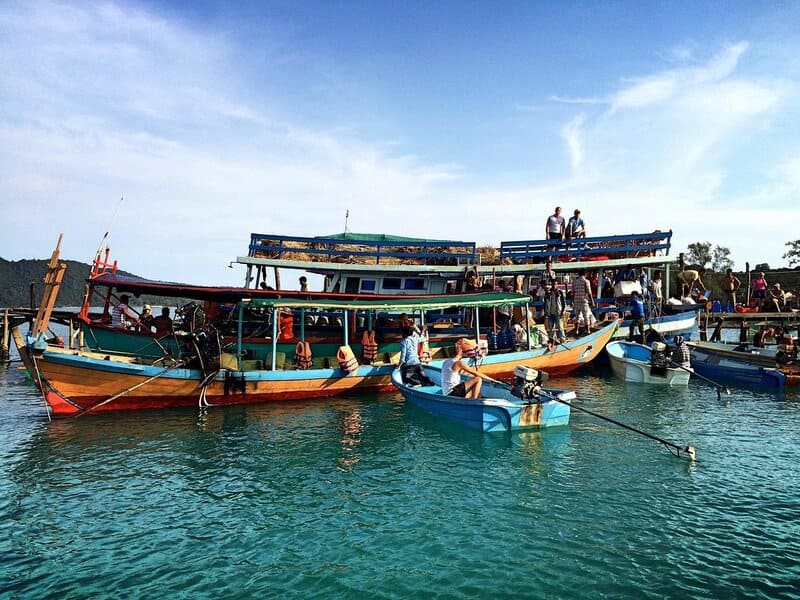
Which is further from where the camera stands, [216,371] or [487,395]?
[216,371]

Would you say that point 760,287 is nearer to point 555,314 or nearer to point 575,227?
point 575,227

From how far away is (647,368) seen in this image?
18.9 meters

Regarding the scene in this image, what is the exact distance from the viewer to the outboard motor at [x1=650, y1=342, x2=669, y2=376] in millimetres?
18625

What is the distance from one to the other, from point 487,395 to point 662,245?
14118mm

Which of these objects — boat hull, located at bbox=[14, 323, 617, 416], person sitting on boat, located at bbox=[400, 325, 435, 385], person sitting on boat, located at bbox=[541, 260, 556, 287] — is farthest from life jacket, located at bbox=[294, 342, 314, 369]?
person sitting on boat, located at bbox=[541, 260, 556, 287]

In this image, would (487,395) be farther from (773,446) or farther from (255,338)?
(255,338)

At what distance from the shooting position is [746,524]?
7.20 meters

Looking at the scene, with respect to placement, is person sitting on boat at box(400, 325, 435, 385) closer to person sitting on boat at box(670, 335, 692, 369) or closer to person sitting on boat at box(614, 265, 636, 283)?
person sitting on boat at box(670, 335, 692, 369)

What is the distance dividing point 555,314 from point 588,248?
193 inches

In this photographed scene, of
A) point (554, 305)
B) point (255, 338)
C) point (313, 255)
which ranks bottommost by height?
point (255, 338)

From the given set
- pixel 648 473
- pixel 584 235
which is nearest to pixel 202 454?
pixel 648 473

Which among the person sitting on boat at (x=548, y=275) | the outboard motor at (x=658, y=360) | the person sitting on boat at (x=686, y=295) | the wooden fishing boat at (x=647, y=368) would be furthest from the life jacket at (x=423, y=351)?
the person sitting on boat at (x=686, y=295)

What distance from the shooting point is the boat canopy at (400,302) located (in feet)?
51.3

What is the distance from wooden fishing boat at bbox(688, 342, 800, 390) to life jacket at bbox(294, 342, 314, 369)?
15623 mm
